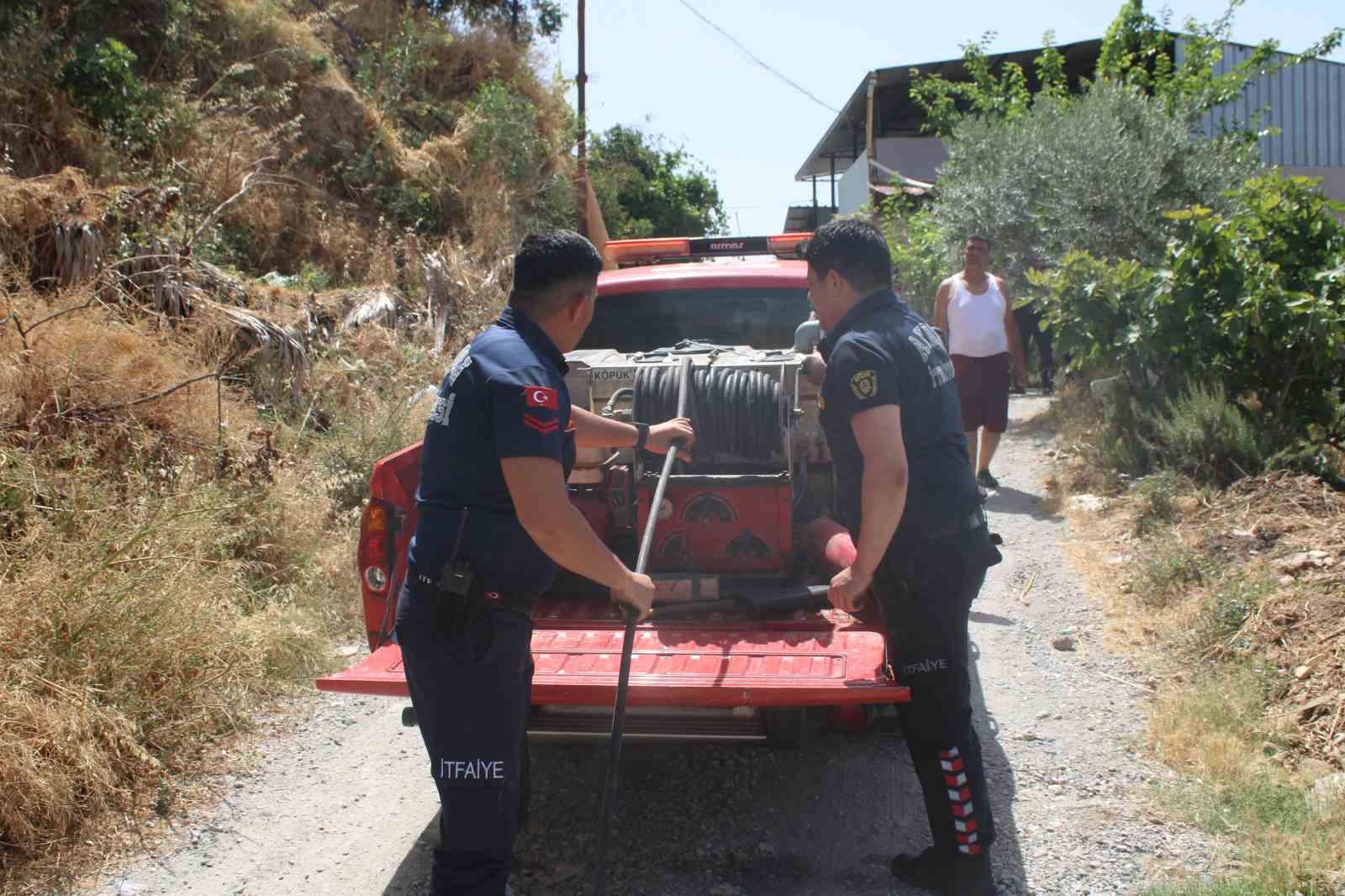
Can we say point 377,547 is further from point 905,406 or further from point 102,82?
point 102,82

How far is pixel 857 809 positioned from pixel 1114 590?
2.62 m

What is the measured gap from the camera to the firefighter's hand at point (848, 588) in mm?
2904

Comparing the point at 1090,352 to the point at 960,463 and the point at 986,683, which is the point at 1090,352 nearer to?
the point at 986,683

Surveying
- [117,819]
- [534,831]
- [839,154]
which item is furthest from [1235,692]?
[839,154]

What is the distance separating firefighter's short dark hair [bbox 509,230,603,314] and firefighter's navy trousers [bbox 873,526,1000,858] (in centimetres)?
119

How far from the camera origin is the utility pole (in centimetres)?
1633

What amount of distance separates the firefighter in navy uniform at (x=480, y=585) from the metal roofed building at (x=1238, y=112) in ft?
52.8

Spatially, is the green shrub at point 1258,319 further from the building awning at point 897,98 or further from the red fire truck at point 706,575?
the building awning at point 897,98

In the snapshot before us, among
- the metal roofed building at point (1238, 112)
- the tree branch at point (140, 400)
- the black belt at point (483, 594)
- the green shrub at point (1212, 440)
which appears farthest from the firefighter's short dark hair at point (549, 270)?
the metal roofed building at point (1238, 112)


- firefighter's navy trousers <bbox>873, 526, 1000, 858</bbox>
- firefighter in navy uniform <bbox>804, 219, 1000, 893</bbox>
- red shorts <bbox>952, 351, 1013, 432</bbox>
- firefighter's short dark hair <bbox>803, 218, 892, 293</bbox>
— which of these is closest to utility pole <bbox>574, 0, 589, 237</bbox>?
red shorts <bbox>952, 351, 1013, 432</bbox>

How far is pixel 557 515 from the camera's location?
7.57 ft

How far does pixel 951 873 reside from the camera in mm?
3006

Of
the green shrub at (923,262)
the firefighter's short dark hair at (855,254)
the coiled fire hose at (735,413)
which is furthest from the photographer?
the green shrub at (923,262)

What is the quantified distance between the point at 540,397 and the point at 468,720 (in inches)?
29.6
